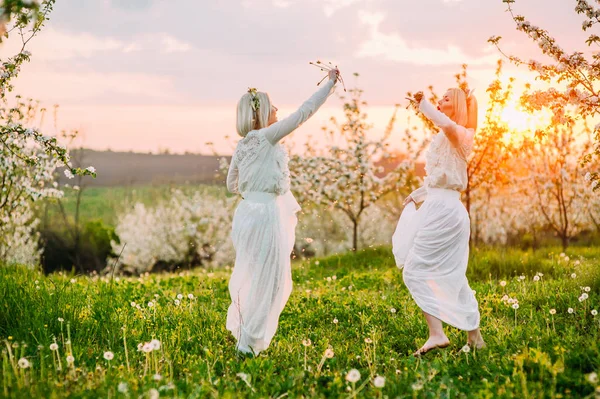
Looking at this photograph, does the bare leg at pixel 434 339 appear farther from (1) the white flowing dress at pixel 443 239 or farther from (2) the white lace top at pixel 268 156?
(2) the white lace top at pixel 268 156

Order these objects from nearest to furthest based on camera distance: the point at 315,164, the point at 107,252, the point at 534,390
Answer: the point at 534,390 < the point at 315,164 < the point at 107,252

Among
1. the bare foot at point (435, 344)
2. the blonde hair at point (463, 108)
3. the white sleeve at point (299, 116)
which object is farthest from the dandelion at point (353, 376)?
the blonde hair at point (463, 108)

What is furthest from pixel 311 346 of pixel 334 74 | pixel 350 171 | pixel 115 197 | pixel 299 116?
pixel 115 197

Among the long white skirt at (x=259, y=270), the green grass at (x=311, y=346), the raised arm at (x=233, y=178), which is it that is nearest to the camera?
the green grass at (x=311, y=346)

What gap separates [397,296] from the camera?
866 cm

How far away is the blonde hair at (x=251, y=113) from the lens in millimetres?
5660

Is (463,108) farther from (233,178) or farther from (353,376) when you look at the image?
(353,376)

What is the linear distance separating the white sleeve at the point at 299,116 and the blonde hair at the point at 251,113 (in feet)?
0.56

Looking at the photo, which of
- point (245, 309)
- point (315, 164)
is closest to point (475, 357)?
point (245, 309)

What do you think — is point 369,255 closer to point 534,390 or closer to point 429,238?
point 429,238

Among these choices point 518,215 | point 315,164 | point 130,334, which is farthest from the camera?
point 518,215

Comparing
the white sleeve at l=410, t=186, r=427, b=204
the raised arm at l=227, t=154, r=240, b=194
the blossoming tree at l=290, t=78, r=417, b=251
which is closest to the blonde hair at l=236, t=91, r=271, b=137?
the raised arm at l=227, t=154, r=240, b=194

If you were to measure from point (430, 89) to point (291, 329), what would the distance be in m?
8.12

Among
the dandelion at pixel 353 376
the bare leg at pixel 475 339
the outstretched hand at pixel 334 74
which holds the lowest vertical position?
the bare leg at pixel 475 339
